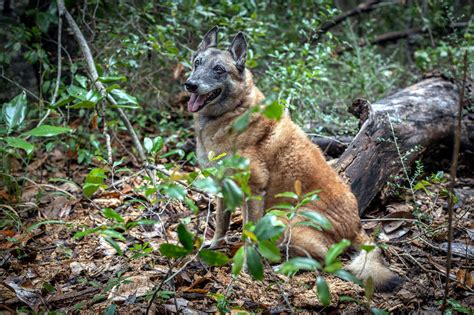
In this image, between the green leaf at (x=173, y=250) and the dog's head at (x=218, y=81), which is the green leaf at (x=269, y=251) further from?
the dog's head at (x=218, y=81)

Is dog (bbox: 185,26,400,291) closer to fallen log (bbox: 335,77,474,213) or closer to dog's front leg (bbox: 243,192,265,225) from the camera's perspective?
dog's front leg (bbox: 243,192,265,225)

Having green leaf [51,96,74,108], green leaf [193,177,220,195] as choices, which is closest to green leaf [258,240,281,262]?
green leaf [193,177,220,195]

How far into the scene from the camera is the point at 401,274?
4.07m

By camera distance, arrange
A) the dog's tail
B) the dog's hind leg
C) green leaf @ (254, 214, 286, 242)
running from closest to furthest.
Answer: green leaf @ (254, 214, 286, 242), the dog's tail, the dog's hind leg

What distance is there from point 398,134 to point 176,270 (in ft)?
10.9

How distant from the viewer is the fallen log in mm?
5230

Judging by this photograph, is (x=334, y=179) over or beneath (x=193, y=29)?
beneath

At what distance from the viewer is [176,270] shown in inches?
155

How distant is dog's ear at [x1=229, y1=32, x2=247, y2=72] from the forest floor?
5.29ft

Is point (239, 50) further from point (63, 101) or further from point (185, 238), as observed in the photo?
point (185, 238)

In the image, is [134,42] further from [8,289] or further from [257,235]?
[257,235]

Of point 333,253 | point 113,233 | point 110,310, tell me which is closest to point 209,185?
point 333,253

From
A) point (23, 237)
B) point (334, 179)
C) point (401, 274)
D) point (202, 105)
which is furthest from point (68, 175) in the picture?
point (401, 274)

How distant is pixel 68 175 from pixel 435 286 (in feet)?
15.4
